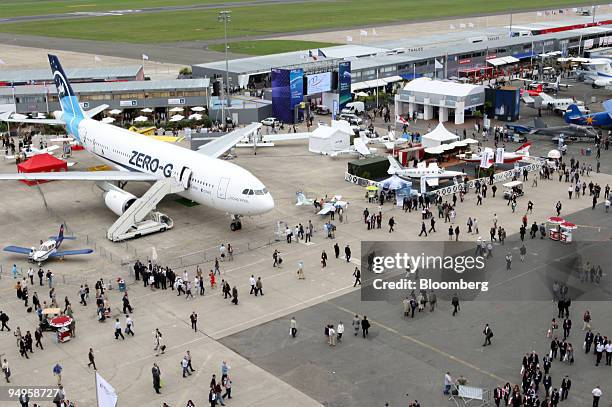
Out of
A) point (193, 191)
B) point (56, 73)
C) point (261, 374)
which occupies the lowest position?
point (261, 374)

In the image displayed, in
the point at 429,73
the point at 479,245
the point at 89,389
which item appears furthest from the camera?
the point at 429,73

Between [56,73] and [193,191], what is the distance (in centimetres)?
2747

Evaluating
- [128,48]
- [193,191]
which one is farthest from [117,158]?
[128,48]

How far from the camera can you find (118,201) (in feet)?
191

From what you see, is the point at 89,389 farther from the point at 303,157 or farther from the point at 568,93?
the point at 568,93

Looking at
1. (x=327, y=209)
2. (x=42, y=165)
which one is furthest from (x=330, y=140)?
(x=42, y=165)

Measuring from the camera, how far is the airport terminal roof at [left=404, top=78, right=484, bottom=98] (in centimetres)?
9500

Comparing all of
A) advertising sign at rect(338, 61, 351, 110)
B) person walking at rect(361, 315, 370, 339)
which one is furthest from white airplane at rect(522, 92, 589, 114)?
person walking at rect(361, 315, 370, 339)

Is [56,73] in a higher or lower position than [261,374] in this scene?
higher

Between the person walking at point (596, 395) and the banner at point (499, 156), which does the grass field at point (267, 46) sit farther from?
the person walking at point (596, 395)

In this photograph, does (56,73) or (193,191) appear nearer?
(193,191)

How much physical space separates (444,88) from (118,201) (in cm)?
5193

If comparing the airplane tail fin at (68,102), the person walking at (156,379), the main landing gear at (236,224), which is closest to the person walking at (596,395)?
the person walking at (156,379)

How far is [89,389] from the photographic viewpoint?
3497 centimetres
